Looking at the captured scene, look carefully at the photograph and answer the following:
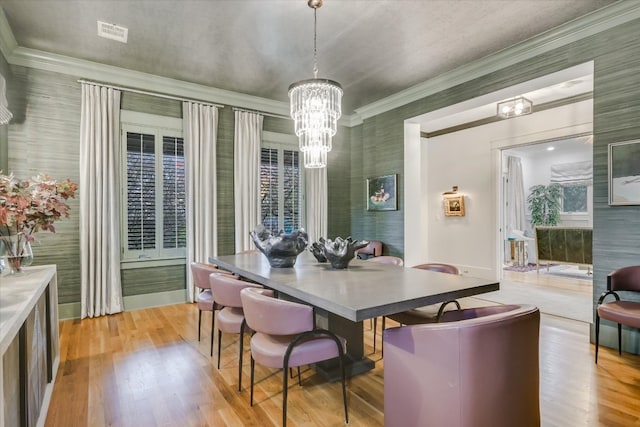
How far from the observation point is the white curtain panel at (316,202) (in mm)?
5875

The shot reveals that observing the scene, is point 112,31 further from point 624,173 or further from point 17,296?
point 624,173

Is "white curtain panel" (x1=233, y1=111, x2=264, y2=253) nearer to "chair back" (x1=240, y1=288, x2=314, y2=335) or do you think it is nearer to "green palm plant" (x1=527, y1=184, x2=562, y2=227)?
"chair back" (x1=240, y1=288, x2=314, y2=335)

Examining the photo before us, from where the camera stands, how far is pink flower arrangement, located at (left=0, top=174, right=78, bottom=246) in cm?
206

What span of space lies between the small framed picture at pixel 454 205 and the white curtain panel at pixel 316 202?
2959 millimetres

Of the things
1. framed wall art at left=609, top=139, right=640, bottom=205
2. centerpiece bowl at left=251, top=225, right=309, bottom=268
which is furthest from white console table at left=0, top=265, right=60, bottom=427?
framed wall art at left=609, top=139, right=640, bottom=205

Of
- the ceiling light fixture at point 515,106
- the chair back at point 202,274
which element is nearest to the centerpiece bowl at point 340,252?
the chair back at point 202,274

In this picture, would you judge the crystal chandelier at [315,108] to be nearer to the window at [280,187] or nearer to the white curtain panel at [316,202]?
the window at [280,187]

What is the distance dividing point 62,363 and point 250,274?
6.11 feet

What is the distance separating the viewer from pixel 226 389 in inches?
95.6

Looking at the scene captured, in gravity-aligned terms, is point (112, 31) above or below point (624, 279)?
above

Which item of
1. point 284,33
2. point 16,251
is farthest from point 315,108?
point 16,251

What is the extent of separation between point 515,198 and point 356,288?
362 inches

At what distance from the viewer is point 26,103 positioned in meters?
3.84

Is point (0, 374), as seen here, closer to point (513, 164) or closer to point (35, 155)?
point (35, 155)
